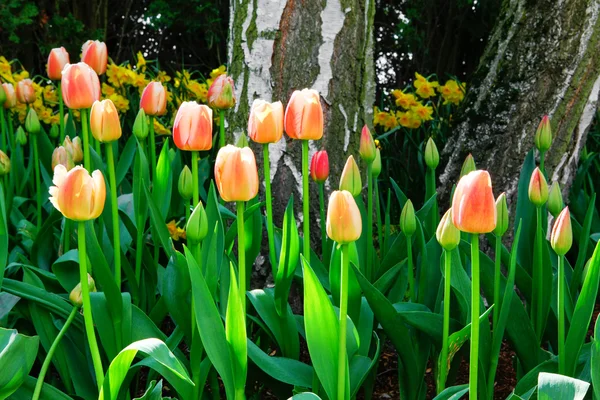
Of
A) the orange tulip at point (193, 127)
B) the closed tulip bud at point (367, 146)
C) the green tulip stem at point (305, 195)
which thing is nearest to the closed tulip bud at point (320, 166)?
the closed tulip bud at point (367, 146)

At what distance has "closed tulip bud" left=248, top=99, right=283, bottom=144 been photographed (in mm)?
1520

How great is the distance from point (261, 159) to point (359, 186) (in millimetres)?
718

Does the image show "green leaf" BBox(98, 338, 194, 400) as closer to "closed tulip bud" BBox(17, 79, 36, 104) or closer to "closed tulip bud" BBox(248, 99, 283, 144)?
"closed tulip bud" BBox(248, 99, 283, 144)

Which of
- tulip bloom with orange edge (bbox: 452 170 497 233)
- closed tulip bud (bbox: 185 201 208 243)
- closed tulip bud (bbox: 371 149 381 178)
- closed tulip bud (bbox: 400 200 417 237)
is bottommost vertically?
closed tulip bud (bbox: 400 200 417 237)

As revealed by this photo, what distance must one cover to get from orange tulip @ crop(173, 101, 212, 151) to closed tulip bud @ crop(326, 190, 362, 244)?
404 mm

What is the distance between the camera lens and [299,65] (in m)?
2.34

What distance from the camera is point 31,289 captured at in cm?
168

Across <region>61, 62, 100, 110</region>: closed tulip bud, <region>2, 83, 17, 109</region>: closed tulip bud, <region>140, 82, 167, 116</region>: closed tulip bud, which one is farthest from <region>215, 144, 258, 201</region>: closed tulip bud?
<region>2, 83, 17, 109</region>: closed tulip bud

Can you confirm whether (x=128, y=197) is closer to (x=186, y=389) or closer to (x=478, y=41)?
(x=186, y=389)

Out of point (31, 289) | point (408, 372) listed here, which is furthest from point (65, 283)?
point (408, 372)

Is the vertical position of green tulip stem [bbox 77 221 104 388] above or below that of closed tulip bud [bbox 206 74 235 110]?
below

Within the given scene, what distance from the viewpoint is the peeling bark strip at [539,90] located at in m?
2.49

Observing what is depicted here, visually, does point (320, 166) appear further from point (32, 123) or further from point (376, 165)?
point (32, 123)

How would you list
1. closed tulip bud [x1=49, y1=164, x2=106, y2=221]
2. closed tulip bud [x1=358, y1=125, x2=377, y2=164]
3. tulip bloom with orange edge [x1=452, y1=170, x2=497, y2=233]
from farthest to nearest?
closed tulip bud [x1=358, y1=125, x2=377, y2=164] < closed tulip bud [x1=49, y1=164, x2=106, y2=221] < tulip bloom with orange edge [x1=452, y1=170, x2=497, y2=233]
